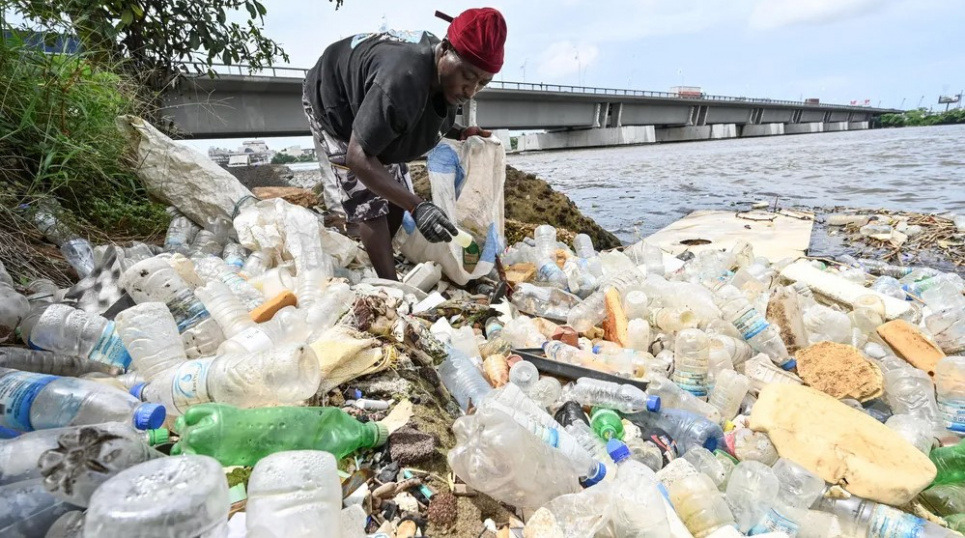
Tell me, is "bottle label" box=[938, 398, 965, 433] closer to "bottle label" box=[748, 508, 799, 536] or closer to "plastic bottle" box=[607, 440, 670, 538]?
"bottle label" box=[748, 508, 799, 536]

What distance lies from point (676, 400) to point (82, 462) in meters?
2.02

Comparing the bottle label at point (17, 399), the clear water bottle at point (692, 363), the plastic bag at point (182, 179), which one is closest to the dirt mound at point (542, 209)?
the plastic bag at point (182, 179)

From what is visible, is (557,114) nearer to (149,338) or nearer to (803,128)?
(149,338)

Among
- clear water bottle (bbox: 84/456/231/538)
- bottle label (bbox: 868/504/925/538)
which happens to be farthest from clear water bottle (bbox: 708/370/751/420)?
clear water bottle (bbox: 84/456/231/538)

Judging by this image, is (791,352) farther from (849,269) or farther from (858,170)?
(858,170)

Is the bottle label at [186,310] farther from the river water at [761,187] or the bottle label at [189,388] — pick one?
the river water at [761,187]

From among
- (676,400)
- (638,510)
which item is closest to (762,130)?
(676,400)

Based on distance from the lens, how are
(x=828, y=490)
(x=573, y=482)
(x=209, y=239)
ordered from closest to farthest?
1. (x=573, y=482)
2. (x=828, y=490)
3. (x=209, y=239)

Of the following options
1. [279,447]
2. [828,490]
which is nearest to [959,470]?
[828,490]

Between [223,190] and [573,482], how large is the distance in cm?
316

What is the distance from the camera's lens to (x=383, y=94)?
234 cm

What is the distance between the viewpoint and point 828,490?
1680 millimetres

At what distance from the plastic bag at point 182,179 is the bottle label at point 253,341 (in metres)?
2.03

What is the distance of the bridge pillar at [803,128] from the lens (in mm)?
50500
